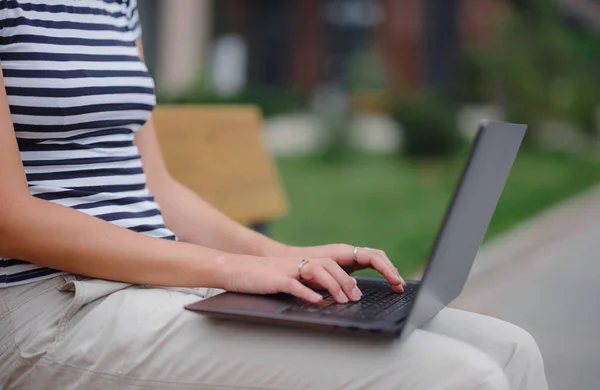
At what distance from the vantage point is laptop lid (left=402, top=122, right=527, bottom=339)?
1561 mm

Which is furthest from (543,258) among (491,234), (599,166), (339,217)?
(599,166)

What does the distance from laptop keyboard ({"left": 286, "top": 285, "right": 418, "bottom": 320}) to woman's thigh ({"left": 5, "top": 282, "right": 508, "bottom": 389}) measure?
2.2 inches

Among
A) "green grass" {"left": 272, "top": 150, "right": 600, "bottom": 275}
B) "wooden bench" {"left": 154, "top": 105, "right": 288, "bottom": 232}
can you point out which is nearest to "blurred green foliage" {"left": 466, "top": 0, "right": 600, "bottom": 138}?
"green grass" {"left": 272, "top": 150, "right": 600, "bottom": 275}

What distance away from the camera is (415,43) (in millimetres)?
20719

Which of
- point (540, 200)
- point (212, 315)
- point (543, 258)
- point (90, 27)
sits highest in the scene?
point (90, 27)

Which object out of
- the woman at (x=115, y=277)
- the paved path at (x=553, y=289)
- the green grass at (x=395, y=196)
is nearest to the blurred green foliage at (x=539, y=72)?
the green grass at (x=395, y=196)

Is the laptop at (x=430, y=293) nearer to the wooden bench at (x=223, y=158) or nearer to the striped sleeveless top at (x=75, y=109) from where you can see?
the striped sleeveless top at (x=75, y=109)

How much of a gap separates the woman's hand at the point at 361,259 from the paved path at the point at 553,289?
103 cm

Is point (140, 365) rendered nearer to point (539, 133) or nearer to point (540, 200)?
point (540, 200)

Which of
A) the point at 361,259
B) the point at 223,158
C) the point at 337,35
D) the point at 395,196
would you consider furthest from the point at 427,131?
the point at 361,259

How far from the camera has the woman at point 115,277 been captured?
5.27ft

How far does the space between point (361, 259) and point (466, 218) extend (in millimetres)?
326

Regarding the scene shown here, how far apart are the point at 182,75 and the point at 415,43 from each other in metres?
5.66

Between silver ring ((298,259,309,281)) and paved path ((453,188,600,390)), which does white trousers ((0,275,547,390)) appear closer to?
silver ring ((298,259,309,281))
